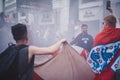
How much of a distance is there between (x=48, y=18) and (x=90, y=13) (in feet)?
5.27

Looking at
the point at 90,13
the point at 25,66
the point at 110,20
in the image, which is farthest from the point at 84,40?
the point at 25,66

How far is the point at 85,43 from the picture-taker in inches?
258

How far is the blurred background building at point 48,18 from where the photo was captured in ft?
29.3

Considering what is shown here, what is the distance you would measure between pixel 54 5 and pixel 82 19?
1.16 metres

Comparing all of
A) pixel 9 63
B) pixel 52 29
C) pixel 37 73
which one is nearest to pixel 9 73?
pixel 9 63

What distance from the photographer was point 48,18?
31.2 ft

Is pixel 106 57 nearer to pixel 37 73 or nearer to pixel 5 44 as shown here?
pixel 37 73

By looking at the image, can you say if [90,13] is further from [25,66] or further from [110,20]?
[25,66]

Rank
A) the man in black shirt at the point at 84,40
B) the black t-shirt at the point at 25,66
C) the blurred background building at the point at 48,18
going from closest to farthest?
1. the black t-shirt at the point at 25,66
2. the man in black shirt at the point at 84,40
3. the blurred background building at the point at 48,18

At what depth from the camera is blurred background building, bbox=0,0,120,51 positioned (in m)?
8.93

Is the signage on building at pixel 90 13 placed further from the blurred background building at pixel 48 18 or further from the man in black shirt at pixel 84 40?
the man in black shirt at pixel 84 40

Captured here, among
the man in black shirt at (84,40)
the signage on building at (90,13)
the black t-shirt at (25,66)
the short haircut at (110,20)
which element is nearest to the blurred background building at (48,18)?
the signage on building at (90,13)

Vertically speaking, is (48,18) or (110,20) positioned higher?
(48,18)

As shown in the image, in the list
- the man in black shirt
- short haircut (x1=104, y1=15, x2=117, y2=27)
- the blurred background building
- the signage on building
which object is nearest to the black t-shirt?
short haircut (x1=104, y1=15, x2=117, y2=27)
